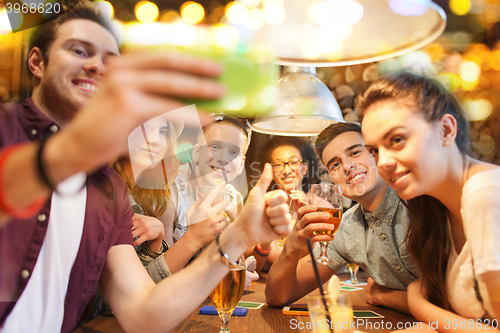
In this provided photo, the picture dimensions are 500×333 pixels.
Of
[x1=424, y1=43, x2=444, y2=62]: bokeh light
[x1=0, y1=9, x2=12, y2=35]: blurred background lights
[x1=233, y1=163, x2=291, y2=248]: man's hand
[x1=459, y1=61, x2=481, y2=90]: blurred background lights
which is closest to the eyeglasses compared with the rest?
[x1=233, y1=163, x2=291, y2=248]: man's hand

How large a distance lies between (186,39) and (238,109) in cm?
21

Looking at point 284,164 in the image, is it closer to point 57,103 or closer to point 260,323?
point 260,323

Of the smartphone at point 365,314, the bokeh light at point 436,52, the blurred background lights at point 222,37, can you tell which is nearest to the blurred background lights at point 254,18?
the blurred background lights at point 222,37

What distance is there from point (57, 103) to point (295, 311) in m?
0.86

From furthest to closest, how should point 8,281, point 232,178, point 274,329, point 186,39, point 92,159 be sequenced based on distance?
point 232,178
point 274,329
point 8,281
point 186,39
point 92,159

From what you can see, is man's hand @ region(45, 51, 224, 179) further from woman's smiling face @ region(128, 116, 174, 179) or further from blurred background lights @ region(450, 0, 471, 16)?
blurred background lights @ region(450, 0, 471, 16)

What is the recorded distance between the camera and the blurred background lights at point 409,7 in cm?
73

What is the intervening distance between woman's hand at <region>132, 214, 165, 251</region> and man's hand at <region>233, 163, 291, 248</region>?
0.62m

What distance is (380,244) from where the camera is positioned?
3.98 ft

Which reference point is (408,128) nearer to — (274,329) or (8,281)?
(274,329)

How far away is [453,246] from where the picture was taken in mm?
874

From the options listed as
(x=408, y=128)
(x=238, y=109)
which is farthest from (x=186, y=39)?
(x=408, y=128)

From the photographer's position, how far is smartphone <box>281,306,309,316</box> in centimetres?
96

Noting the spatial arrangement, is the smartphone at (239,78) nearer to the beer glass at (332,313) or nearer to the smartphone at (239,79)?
the smartphone at (239,79)
